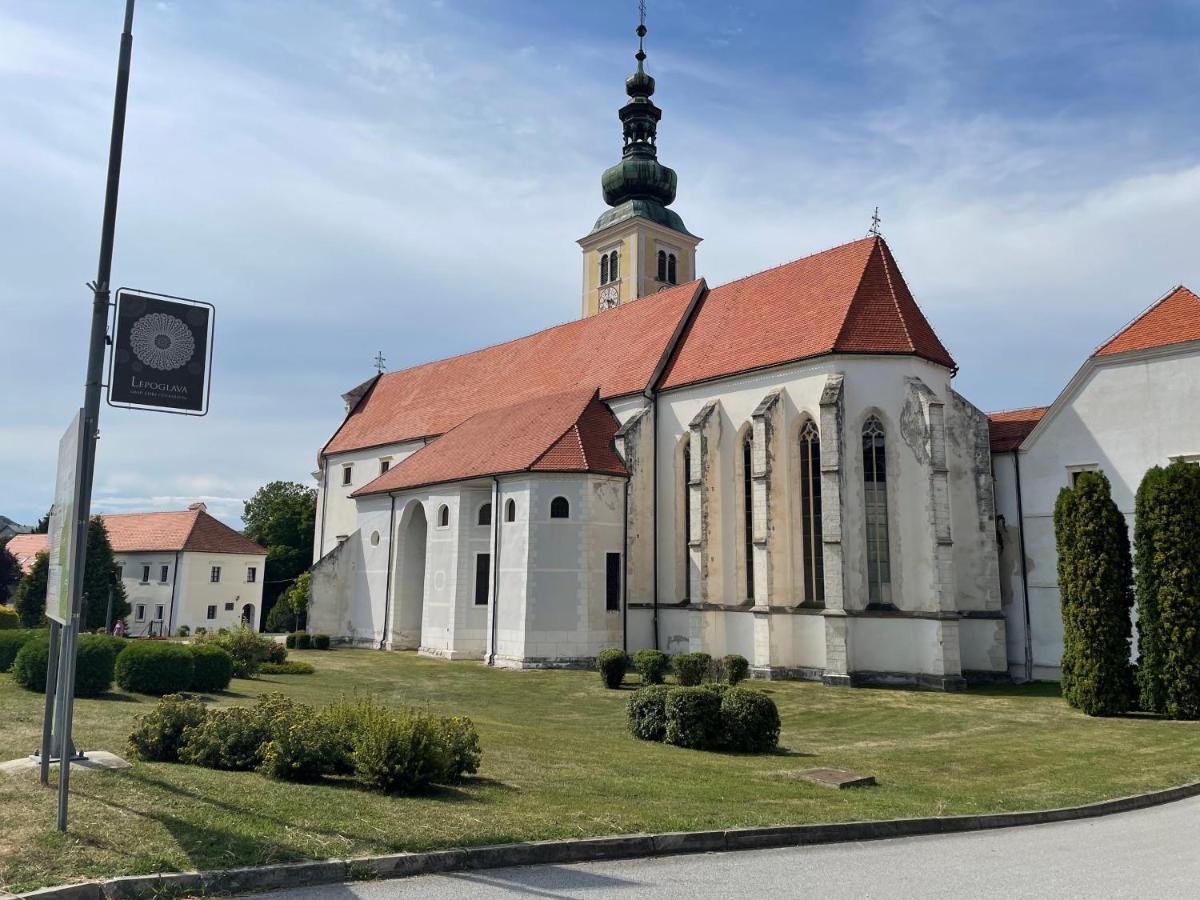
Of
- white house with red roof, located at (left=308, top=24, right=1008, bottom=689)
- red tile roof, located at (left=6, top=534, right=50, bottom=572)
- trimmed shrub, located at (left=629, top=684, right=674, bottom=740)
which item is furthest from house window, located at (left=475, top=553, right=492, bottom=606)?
red tile roof, located at (left=6, top=534, right=50, bottom=572)

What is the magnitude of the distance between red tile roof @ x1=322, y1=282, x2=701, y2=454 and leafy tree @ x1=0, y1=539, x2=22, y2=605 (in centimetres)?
2678

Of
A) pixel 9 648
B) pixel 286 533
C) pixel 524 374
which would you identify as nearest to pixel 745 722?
pixel 9 648

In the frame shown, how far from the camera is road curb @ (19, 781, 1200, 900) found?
20.2 feet

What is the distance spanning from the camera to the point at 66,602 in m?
7.66

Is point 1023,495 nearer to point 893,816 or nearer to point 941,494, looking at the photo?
point 941,494

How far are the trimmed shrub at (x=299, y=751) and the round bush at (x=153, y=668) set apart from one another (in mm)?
7370

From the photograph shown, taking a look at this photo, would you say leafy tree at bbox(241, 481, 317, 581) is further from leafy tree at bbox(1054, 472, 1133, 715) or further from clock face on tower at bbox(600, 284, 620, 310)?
leafy tree at bbox(1054, 472, 1133, 715)

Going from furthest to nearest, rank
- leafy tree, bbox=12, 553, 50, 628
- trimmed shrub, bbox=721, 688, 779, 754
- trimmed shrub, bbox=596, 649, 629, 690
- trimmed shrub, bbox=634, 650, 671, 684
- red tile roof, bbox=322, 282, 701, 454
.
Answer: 1. leafy tree, bbox=12, 553, 50, 628
2. red tile roof, bbox=322, 282, 701, 454
3. trimmed shrub, bbox=596, 649, 629, 690
4. trimmed shrub, bbox=634, 650, 671, 684
5. trimmed shrub, bbox=721, 688, 779, 754

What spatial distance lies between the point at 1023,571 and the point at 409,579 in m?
22.4

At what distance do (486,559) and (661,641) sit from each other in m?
6.90

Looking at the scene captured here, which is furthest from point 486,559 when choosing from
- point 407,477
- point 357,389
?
point 357,389

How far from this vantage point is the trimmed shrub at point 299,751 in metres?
9.07

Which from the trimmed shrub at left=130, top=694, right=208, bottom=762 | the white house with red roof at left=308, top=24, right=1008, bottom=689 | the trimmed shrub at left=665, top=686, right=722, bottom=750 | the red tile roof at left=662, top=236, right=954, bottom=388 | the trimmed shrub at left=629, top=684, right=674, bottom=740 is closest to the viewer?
the trimmed shrub at left=130, top=694, right=208, bottom=762

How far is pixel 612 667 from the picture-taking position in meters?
23.2
